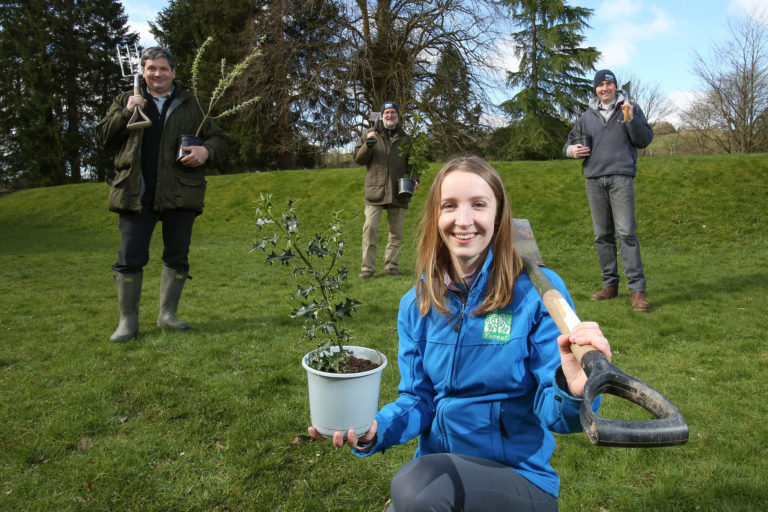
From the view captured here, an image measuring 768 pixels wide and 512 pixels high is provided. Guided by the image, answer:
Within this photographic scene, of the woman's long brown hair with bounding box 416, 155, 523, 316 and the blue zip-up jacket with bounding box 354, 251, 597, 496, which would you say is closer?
the blue zip-up jacket with bounding box 354, 251, 597, 496

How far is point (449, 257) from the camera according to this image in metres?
1.97

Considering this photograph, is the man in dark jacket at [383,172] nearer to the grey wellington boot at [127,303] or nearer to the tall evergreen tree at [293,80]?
the grey wellington boot at [127,303]

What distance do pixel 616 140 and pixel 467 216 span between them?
4.70 metres

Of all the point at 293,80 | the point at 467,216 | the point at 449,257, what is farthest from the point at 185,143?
the point at 293,80

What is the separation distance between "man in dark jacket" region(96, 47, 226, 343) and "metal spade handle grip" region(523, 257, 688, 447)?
4181 mm

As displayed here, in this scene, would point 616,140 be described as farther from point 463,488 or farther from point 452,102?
point 452,102

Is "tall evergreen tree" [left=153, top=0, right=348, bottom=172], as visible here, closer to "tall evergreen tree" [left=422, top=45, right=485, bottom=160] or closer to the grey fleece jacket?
"tall evergreen tree" [left=422, top=45, right=485, bottom=160]

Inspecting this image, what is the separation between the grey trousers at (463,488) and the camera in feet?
4.89

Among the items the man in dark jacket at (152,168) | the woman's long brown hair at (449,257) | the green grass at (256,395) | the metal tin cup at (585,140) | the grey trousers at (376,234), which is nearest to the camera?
the woman's long brown hair at (449,257)

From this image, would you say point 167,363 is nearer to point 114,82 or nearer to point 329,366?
point 329,366

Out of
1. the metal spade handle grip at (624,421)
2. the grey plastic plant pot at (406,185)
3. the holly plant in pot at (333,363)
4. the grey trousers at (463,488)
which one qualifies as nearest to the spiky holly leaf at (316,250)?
the holly plant in pot at (333,363)

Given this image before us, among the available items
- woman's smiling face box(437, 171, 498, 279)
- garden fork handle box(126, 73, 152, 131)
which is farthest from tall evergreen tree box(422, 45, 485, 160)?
woman's smiling face box(437, 171, 498, 279)

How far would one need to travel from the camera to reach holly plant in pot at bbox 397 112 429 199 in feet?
24.0

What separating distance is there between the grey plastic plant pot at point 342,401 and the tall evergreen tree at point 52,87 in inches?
1355
